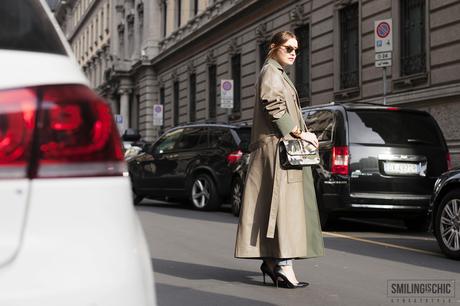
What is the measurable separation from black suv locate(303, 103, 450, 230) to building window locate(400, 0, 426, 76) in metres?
8.63

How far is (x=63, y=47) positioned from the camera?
6.48ft

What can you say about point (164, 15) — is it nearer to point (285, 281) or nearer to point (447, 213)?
point (447, 213)

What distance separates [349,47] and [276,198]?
54.2 feet

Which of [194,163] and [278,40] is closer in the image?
[278,40]

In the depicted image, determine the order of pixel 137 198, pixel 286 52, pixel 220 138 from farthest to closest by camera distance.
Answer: pixel 137 198 < pixel 220 138 < pixel 286 52

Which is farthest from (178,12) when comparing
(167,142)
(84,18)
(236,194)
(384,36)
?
(84,18)

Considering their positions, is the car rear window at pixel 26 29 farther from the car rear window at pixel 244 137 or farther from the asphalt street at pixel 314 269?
the car rear window at pixel 244 137

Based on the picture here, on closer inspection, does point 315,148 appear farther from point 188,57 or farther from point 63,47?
point 188,57

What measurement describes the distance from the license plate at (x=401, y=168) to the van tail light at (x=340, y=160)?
1.76 feet

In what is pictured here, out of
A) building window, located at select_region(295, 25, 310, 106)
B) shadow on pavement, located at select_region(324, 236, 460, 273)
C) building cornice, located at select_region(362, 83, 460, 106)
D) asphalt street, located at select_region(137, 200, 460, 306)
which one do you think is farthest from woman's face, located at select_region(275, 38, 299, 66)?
building window, located at select_region(295, 25, 310, 106)

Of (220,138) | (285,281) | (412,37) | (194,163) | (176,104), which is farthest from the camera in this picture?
(176,104)

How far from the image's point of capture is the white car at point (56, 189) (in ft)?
5.64

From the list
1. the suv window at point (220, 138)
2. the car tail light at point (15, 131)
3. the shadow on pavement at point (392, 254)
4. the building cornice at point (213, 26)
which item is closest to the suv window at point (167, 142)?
the suv window at point (220, 138)

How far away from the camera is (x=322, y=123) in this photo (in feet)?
30.7
